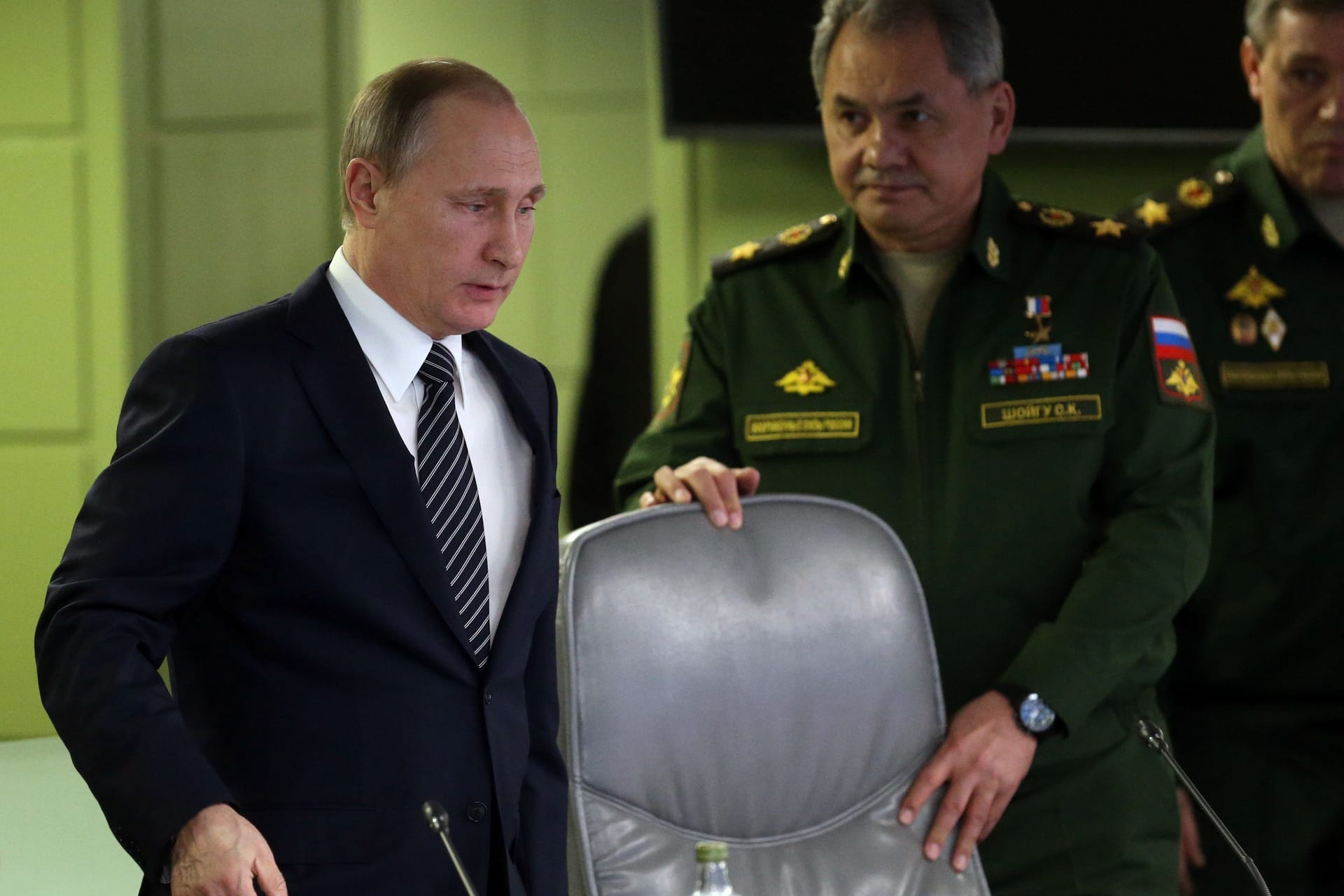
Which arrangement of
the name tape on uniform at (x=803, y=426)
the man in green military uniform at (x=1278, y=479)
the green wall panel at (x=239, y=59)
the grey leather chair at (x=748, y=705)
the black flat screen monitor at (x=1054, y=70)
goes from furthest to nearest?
the green wall panel at (x=239, y=59) < the black flat screen monitor at (x=1054, y=70) < the man in green military uniform at (x=1278, y=479) < the name tape on uniform at (x=803, y=426) < the grey leather chair at (x=748, y=705)

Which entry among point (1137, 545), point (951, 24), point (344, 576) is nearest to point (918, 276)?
point (951, 24)

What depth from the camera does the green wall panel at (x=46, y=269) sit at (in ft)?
12.1

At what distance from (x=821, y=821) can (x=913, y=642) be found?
0.66ft

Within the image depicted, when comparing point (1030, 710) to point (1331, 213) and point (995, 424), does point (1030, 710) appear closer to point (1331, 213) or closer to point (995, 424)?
point (995, 424)

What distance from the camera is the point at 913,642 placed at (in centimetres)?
159

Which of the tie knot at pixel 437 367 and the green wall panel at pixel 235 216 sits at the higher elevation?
the green wall panel at pixel 235 216

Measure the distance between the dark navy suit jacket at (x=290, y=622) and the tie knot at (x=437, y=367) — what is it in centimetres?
6

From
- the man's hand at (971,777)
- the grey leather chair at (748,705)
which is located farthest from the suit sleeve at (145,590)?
the man's hand at (971,777)

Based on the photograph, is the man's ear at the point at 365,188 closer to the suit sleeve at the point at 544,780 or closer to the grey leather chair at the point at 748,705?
the suit sleeve at the point at 544,780

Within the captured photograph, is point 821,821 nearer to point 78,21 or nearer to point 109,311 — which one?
point 109,311

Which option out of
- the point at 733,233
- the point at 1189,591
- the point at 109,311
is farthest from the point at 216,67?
the point at 1189,591

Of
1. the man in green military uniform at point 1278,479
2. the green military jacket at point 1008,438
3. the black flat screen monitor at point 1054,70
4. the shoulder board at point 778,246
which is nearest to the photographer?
the green military jacket at point 1008,438

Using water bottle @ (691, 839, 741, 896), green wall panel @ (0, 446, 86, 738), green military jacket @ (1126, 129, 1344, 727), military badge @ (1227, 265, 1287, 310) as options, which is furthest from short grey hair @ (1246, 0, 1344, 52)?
green wall panel @ (0, 446, 86, 738)

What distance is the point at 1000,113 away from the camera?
1.96 meters
